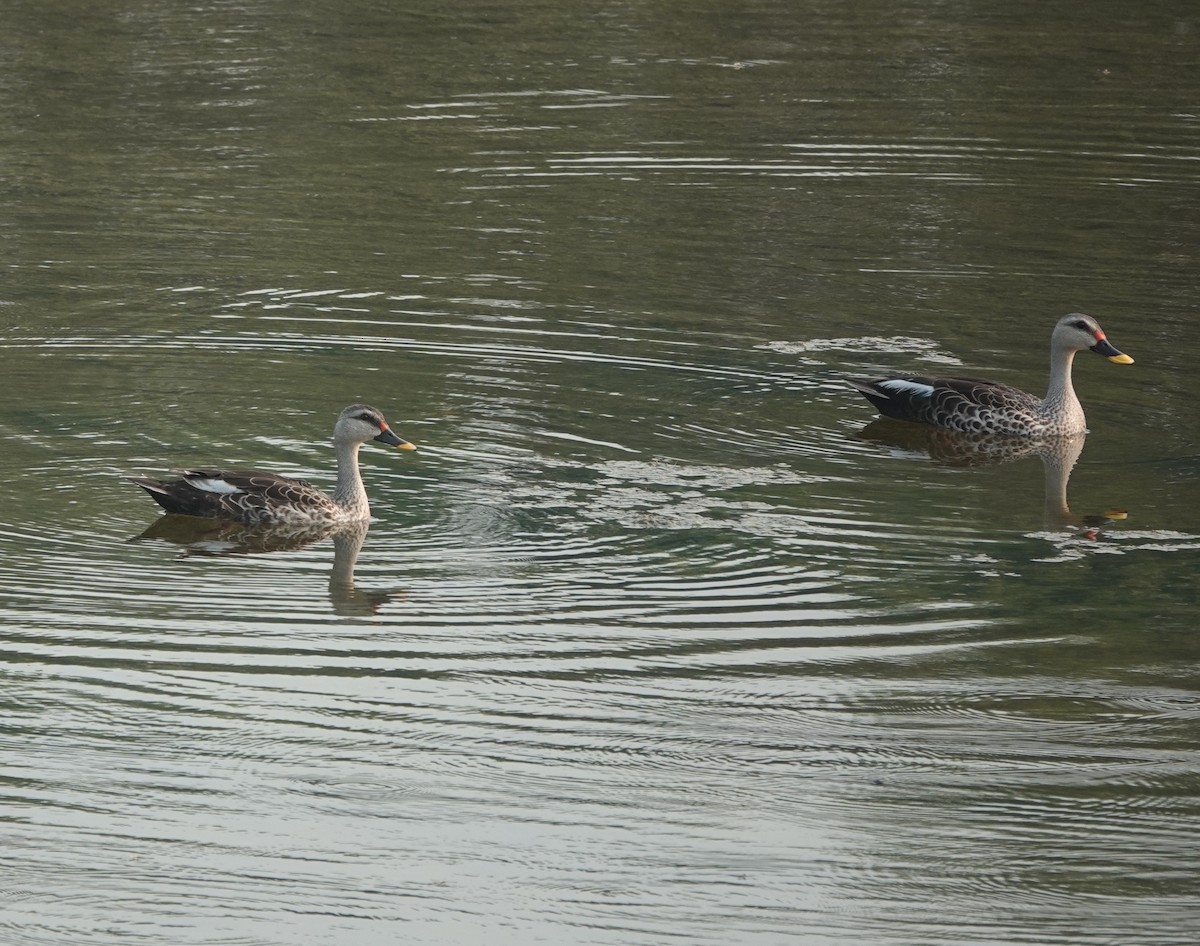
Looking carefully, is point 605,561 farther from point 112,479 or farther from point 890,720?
point 112,479

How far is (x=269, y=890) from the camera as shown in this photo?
8344 millimetres

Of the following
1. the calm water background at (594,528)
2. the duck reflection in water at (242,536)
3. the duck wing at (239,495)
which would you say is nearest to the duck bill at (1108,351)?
the calm water background at (594,528)

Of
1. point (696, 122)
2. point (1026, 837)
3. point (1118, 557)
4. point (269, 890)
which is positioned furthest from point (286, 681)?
point (696, 122)

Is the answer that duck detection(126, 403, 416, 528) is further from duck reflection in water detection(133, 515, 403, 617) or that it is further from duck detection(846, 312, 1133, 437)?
duck detection(846, 312, 1133, 437)

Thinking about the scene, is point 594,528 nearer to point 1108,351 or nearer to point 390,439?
point 390,439

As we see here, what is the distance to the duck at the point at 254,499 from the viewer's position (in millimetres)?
13016

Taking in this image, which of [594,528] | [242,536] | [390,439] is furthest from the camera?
[390,439]

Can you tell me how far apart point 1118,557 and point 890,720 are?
130 inches

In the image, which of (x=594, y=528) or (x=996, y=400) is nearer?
(x=594, y=528)

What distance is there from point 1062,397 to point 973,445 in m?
0.74

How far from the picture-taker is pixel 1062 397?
15.7 meters

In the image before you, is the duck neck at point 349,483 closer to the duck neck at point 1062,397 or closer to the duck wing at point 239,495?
the duck wing at point 239,495

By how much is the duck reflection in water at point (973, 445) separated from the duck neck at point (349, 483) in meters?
4.04

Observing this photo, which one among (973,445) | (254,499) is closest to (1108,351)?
(973,445)
